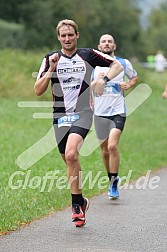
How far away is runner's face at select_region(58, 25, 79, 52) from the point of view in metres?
9.12

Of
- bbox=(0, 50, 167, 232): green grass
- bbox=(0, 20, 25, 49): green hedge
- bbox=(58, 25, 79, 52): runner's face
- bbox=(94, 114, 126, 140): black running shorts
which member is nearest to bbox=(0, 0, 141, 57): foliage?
bbox=(0, 20, 25, 49): green hedge

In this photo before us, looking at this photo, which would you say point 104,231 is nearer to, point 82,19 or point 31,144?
point 31,144

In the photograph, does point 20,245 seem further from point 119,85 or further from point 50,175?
point 50,175

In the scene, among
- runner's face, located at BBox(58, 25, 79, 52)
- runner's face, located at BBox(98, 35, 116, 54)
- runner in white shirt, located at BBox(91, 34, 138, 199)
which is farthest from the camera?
runner's face, located at BBox(98, 35, 116, 54)

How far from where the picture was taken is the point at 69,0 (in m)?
64.9

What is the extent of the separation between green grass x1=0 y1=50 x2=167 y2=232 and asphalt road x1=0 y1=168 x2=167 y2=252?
372 millimetres

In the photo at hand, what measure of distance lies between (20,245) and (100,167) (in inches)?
293

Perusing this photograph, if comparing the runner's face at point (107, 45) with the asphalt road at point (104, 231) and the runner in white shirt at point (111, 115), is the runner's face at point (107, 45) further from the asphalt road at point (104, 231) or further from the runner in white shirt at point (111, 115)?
the asphalt road at point (104, 231)

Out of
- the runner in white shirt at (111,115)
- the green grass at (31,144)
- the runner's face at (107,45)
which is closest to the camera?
the green grass at (31,144)

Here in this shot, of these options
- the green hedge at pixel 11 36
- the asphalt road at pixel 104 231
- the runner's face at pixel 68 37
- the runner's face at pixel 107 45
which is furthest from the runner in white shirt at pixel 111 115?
the green hedge at pixel 11 36

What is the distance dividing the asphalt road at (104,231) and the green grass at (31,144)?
1.22ft

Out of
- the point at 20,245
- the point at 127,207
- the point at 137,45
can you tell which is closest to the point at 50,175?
the point at 127,207

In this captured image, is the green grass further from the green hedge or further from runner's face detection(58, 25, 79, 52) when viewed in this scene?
the green hedge

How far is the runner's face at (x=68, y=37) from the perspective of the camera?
912 centimetres
